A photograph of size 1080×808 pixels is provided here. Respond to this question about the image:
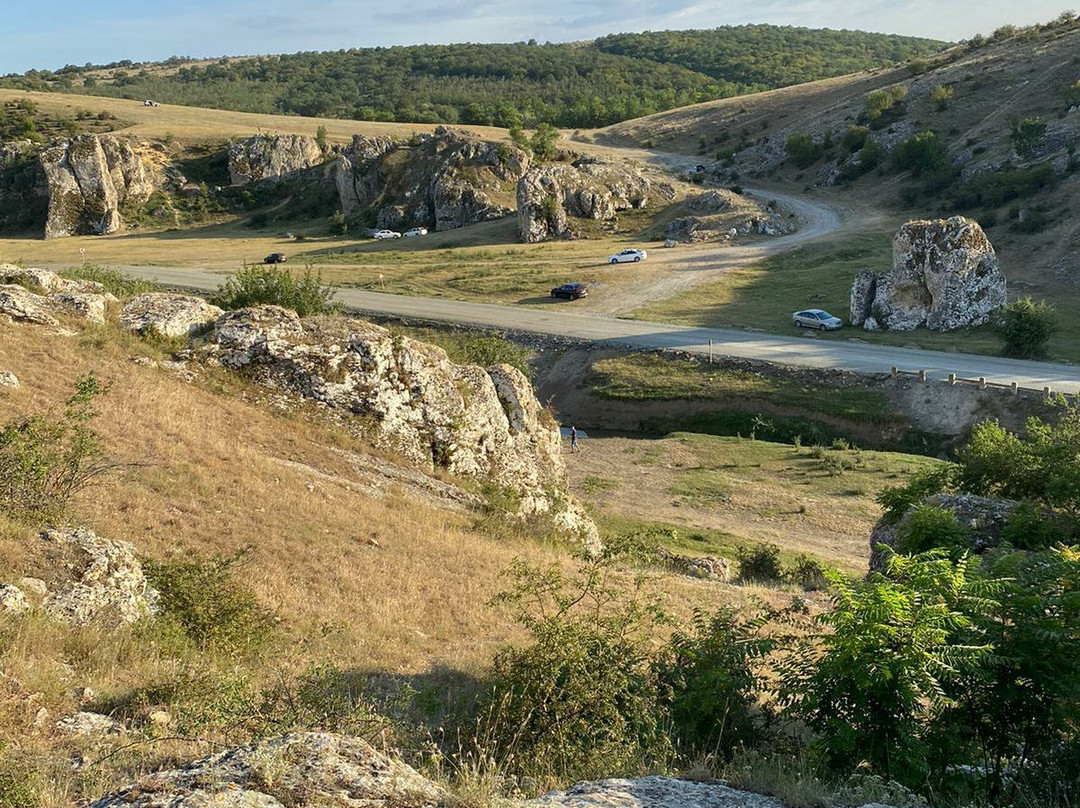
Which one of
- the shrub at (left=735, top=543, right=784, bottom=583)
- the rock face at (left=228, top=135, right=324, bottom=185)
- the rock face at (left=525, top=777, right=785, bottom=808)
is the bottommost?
the shrub at (left=735, top=543, right=784, bottom=583)

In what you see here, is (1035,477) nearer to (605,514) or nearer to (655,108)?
(605,514)

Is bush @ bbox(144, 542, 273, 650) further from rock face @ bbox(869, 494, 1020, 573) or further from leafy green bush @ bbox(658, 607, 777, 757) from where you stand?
rock face @ bbox(869, 494, 1020, 573)

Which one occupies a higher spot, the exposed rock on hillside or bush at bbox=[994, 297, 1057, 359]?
the exposed rock on hillside

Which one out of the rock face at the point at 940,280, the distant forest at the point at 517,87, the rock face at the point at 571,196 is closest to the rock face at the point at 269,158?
the rock face at the point at 571,196

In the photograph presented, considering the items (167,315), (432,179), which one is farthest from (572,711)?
(432,179)

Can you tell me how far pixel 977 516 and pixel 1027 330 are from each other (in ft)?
97.0

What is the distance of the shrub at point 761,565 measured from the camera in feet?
69.8

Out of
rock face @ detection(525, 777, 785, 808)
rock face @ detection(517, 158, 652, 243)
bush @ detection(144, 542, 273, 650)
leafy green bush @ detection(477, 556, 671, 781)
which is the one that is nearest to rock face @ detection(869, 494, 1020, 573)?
leafy green bush @ detection(477, 556, 671, 781)

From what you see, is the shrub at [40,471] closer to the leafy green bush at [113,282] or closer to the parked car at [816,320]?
the leafy green bush at [113,282]

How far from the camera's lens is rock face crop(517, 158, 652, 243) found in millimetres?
71812

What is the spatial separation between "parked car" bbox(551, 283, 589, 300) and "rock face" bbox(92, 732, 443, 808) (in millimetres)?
50533

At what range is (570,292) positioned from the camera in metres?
54.8

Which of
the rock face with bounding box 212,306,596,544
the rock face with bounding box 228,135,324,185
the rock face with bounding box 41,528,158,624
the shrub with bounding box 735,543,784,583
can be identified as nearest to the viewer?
the rock face with bounding box 41,528,158,624

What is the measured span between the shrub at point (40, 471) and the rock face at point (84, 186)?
8241cm
